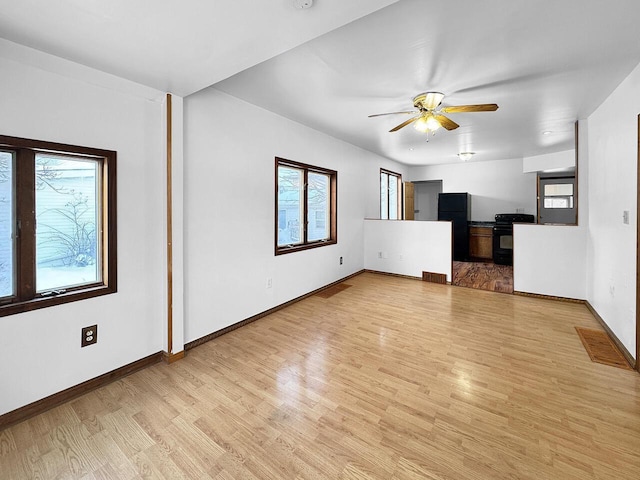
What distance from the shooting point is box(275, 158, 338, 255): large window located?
3932 mm

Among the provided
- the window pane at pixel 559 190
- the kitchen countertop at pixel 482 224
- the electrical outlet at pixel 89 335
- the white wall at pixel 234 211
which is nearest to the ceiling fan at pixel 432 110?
the white wall at pixel 234 211

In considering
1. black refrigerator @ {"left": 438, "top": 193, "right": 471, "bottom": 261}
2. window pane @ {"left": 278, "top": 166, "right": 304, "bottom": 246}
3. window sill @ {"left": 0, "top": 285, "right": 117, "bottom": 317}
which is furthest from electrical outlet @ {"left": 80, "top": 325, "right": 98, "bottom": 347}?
black refrigerator @ {"left": 438, "top": 193, "right": 471, "bottom": 261}

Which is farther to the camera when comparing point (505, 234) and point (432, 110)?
point (505, 234)

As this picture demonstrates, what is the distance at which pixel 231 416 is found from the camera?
185cm

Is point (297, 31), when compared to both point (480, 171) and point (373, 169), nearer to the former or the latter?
point (373, 169)

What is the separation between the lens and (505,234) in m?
6.54

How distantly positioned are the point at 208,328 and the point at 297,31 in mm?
2627

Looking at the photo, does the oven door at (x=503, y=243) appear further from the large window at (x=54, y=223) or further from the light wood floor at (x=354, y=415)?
the large window at (x=54, y=223)

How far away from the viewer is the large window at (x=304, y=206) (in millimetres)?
3932

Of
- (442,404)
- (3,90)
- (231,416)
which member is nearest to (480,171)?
(442,404)

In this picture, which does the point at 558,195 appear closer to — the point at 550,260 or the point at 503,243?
the point at 503,243

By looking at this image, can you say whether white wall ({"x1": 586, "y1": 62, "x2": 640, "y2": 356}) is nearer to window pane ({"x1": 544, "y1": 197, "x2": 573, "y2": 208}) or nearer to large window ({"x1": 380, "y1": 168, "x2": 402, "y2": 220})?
large window ({"x1": 380, "y1": 168, "x2": 402, "y2": 220})

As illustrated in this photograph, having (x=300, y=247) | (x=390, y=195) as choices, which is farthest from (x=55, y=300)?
(x=390, y=195)

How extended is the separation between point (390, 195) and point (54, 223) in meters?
6.42
